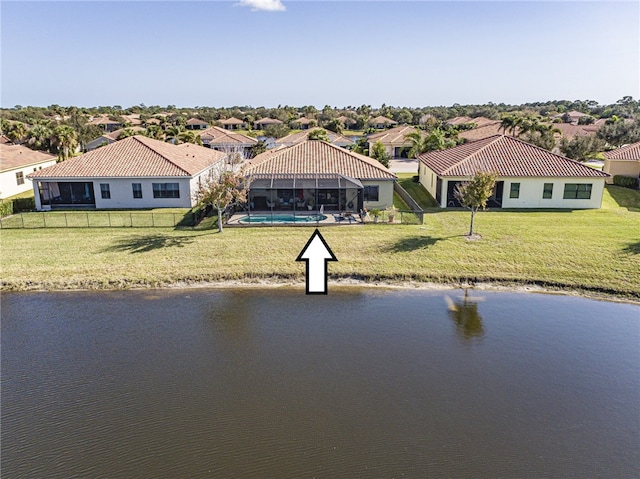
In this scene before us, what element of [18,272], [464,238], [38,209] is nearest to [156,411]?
[18,272]

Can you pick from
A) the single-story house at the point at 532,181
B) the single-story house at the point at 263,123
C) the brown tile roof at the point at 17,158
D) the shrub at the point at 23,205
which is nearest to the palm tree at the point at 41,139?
the brown tile roof at the point at 17,158

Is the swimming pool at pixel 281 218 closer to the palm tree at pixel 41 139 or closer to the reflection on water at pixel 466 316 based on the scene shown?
the reflection on water at pixel 466 316

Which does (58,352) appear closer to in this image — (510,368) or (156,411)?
(156,411)

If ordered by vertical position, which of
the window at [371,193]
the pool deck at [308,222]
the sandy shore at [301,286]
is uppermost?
the window at [371,193]

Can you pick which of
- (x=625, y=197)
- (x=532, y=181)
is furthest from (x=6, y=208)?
(x=625, y=197)

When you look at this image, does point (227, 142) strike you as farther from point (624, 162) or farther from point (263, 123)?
point (263, 123)

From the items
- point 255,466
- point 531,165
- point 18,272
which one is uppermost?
point 531,165

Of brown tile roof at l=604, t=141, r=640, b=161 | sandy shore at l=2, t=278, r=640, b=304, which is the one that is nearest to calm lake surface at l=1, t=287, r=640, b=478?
sandy shore at l=2, t=278, r=640, b=304
